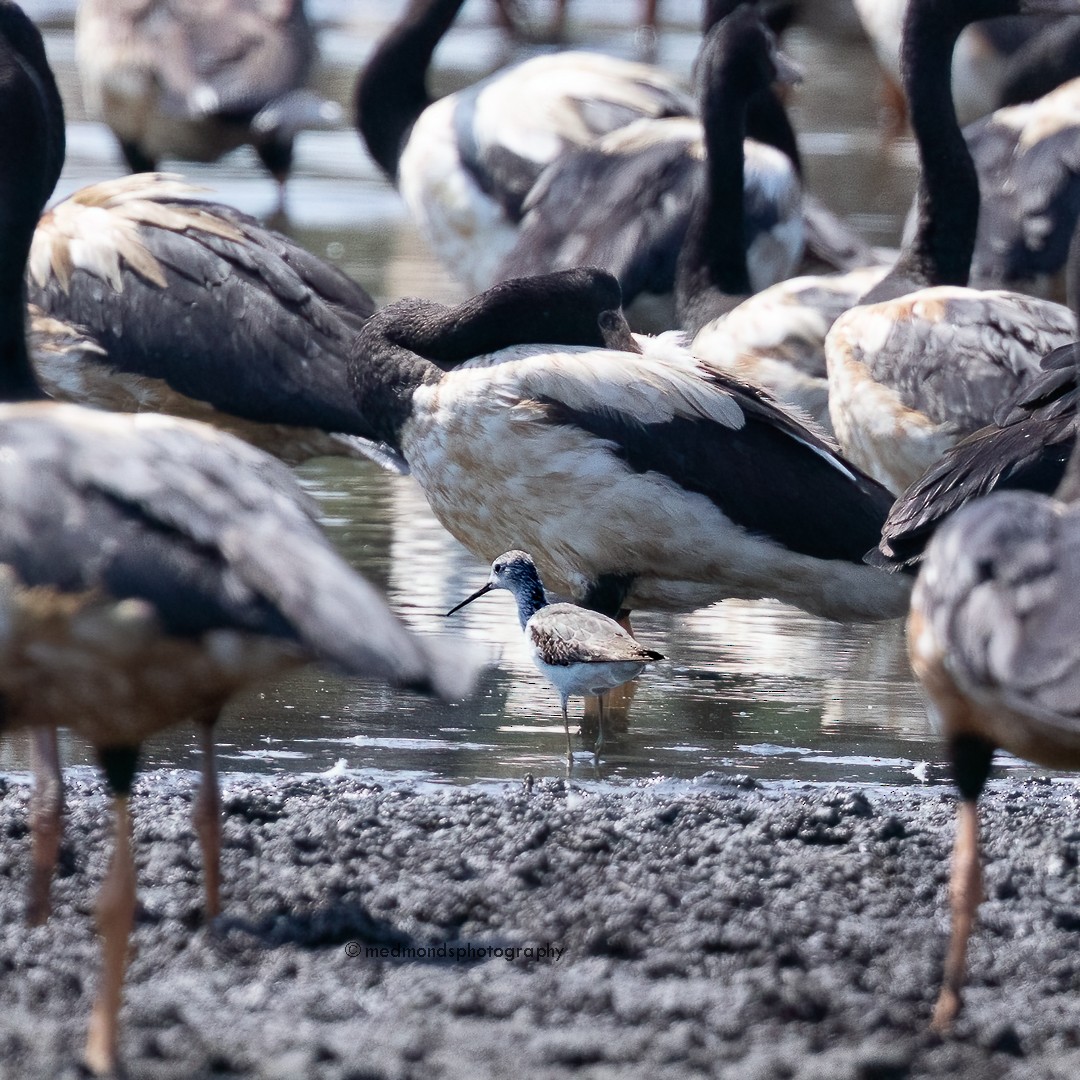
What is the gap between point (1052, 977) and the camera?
Result: 379 centimetres

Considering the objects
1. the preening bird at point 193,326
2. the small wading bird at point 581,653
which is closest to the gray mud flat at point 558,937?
the small wading bird at point 581,653

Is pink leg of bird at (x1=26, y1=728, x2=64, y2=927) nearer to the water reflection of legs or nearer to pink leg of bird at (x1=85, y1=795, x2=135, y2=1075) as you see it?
pink leg of bird at (x1=85, y1=795, x2=135, y2=1075)

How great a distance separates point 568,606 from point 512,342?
0.82m

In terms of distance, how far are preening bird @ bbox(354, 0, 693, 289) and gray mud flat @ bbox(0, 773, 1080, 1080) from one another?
4.95 meters

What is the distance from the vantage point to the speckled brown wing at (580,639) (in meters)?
5.18

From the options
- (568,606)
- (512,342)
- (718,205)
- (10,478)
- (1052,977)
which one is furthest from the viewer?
(718,205)

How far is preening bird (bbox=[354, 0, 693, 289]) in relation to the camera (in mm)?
9414

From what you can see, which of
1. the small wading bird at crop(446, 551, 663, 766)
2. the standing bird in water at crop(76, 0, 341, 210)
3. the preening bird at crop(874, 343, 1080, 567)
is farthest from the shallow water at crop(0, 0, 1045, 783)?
the standing bird in water at crop(76, 0, 341, 210)

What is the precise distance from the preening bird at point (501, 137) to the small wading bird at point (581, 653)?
4.08 meters

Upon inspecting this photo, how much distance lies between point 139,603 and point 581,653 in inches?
75.7

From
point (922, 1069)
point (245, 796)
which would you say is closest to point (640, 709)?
point (245, 796)

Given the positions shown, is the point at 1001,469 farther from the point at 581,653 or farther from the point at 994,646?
the point at 994,646

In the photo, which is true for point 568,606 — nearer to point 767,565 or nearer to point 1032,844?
point 767,565

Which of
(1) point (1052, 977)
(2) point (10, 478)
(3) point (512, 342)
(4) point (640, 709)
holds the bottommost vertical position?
(4) point (640, 709)
